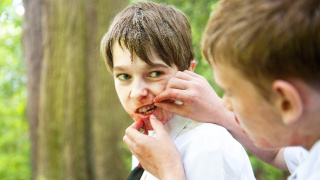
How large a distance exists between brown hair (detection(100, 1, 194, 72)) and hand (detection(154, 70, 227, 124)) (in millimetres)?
133

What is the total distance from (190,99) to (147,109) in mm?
229

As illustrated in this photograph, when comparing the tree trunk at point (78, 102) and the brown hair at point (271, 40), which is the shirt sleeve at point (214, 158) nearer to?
the brown hair at point (271, 40)

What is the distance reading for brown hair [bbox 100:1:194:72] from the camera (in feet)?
6.16

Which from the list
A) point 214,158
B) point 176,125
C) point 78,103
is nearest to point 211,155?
point 214,158

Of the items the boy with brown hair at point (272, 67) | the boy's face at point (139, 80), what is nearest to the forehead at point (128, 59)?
the boy's face at point (139, 80)

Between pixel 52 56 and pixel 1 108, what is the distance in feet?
14.1

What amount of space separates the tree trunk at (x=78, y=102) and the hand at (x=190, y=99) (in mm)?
3972

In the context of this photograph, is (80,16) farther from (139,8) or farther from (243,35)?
(243,35)

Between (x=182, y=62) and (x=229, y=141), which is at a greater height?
(x=182, y=62)

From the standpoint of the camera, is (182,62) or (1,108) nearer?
(182,62)

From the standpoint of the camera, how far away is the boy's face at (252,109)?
1.22m

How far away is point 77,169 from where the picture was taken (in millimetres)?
5910

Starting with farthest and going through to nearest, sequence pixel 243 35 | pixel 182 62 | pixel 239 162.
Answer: pixel 182 62 < pixel 239 162 < pixel 243 35

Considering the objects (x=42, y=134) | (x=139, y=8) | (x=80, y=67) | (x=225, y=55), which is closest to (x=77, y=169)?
(x=42, y=134)
